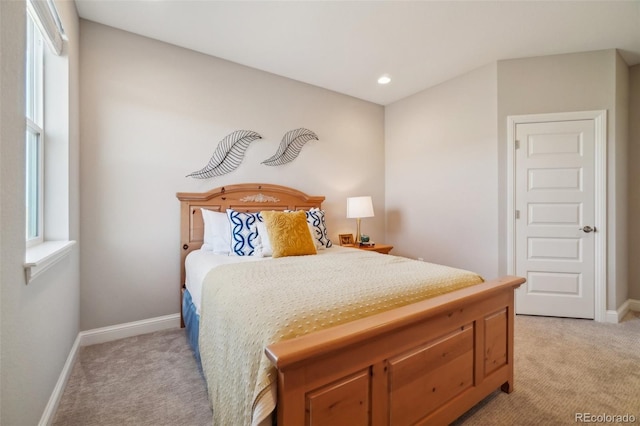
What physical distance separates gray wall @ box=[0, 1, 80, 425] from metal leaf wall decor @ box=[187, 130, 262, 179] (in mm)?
1526

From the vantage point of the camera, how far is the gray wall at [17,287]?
952 mm

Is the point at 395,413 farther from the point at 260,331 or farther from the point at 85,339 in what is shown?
the point at 85,339

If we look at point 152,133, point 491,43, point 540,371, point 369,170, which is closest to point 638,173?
point 491,43

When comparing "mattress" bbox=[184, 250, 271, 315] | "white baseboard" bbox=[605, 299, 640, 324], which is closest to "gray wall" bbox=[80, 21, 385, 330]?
"mattress" bbox=[184, 250, 271, 315]

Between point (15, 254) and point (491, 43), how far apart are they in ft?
12.0

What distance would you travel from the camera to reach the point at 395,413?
3.78ft

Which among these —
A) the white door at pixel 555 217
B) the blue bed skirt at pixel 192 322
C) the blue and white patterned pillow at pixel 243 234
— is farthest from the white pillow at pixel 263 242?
the white door at pixel 555 217

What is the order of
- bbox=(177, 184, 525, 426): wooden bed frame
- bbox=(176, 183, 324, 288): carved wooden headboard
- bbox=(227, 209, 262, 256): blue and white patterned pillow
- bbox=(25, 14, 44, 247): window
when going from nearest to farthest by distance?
bbox=(177, 184, 525, 426): wooden bed frame
bbox=(25, 14, 44, 247): window
bbox=(227, 209, 262, 256): blue and white patterned pillow
bbox=(176, 183, 324, 288): carved wooden headboard

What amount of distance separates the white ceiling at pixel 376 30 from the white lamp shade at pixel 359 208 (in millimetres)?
1505

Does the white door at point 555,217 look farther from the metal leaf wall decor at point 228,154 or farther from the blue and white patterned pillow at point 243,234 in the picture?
the metal leaf wall decor at point 228,154

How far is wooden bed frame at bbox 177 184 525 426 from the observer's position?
0.91 m

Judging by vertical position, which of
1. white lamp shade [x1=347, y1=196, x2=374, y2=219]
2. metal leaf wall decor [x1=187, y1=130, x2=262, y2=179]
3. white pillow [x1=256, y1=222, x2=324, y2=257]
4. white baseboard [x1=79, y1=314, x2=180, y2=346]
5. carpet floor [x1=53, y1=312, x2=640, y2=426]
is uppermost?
metal leaf wall decor [x1=187, y1=130, x2=262, y2=179]

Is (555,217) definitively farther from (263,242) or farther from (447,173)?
(263,242)

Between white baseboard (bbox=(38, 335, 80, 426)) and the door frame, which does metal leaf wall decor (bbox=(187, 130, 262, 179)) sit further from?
the door frame
